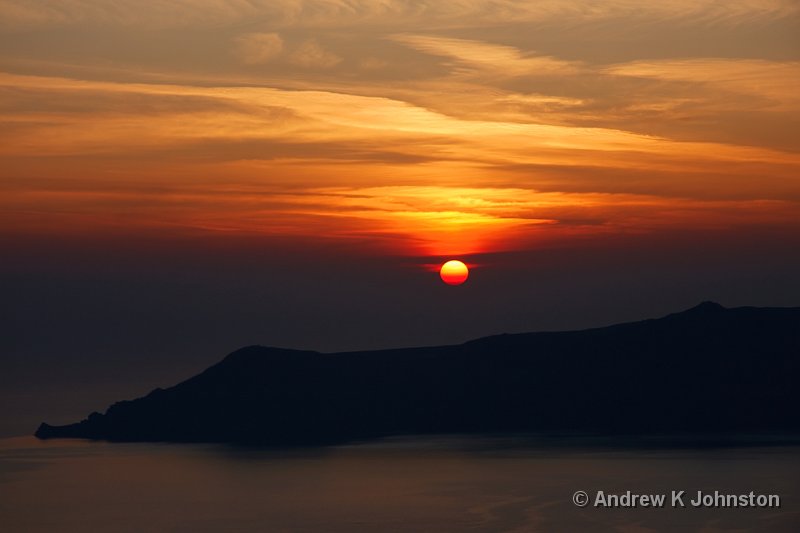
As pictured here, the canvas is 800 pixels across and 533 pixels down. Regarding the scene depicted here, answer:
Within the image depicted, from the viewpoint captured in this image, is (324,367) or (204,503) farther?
(324,367)

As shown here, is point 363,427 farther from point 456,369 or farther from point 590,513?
point 590,513

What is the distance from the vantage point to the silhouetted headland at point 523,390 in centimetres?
10312

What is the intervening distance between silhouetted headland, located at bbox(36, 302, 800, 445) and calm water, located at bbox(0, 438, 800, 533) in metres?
5.16

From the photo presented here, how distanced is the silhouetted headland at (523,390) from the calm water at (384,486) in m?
5.16

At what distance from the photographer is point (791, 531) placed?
55.5 m

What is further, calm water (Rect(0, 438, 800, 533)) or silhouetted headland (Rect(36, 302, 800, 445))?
silhouetted headland (Rect(36, 302, 800, 445))

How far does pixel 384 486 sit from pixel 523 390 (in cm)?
3295

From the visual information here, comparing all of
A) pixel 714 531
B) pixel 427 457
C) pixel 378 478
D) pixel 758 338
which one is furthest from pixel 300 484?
pixel 758 338

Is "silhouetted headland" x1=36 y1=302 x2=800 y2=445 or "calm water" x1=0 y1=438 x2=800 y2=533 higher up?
"silhouetted headland" x1=36 y1=302 x2=800 y2=445

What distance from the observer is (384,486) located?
74438 mm

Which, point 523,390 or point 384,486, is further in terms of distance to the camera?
point 523,390

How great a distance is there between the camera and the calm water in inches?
2357

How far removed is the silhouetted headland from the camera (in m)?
103

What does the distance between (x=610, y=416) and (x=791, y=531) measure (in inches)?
1908
